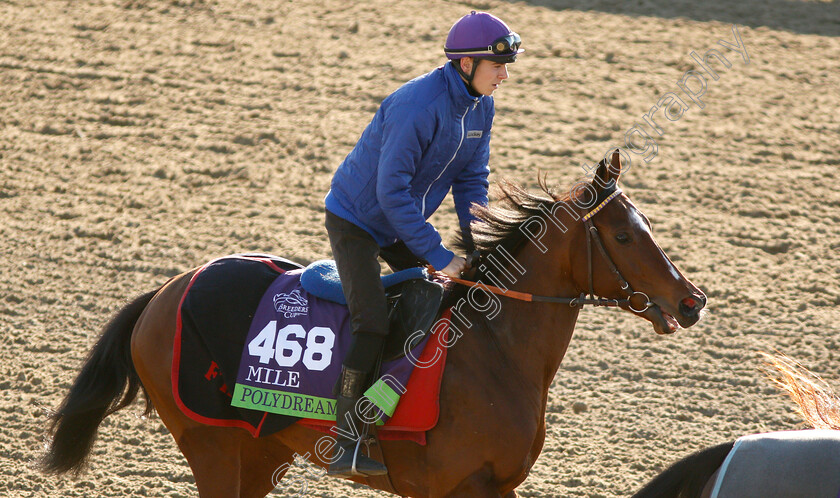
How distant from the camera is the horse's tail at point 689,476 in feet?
9.49

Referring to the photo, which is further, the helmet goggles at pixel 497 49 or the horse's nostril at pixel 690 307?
the helmet goggles at pixel 497 49

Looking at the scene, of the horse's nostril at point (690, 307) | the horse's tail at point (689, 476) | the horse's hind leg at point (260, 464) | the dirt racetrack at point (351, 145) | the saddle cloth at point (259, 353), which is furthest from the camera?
the dirt racetrack at point (351, 145)

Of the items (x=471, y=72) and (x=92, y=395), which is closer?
(x=471, y=72)

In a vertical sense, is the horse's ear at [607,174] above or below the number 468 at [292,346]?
above

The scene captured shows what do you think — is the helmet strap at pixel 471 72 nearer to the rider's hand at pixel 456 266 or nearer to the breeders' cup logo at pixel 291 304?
the rider's hand at pixel 456 266

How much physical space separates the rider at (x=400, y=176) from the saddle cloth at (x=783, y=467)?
1.29 meters

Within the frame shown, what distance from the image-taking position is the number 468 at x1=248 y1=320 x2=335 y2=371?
3590 mm

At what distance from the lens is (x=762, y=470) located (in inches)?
106

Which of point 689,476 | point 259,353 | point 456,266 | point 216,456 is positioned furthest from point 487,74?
point 216,456

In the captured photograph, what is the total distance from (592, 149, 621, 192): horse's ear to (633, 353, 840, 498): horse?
107cm

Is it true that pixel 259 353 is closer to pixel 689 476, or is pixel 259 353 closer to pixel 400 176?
pixel 400 176

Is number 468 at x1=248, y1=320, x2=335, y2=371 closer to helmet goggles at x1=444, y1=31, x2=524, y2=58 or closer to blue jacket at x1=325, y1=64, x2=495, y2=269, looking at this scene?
blue jacket at x1=325, y1=64, x2=495, y2=269

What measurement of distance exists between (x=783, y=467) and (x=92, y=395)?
2.99 metres

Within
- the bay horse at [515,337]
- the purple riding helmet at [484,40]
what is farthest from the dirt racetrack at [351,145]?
the purple riding helmet at [484,40]
